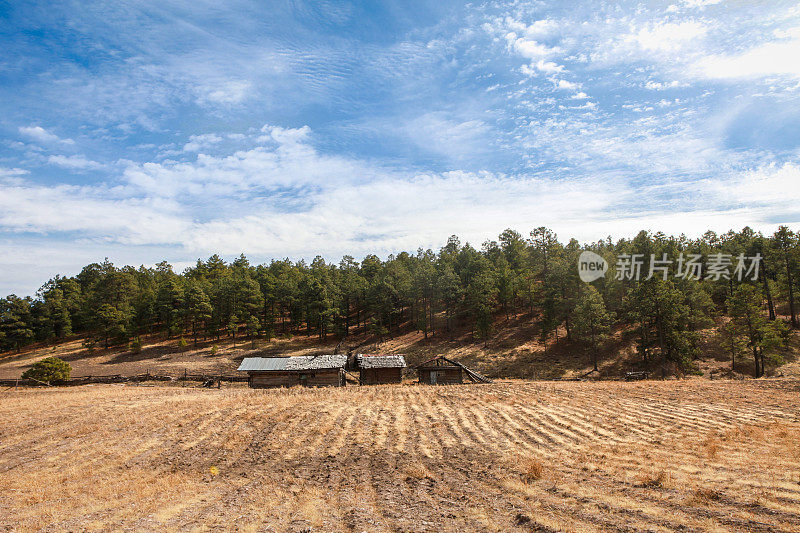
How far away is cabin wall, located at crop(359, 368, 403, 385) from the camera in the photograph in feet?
155

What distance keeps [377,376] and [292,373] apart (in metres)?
9.96

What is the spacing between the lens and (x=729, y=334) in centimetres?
4738

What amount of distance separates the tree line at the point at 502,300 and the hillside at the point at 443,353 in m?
1.74

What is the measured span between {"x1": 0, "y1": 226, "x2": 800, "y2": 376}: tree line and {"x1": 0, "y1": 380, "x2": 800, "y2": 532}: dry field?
2035cm

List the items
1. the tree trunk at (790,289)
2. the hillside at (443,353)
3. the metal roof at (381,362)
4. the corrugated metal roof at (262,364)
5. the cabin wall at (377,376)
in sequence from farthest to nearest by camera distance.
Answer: the tree trunk at (790,289) < the hillside at (443,353) < the cabin wall at (377,376) < the metal roof at (381,362) < the corrugated metal roof at (262,364)

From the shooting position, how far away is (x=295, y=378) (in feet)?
148

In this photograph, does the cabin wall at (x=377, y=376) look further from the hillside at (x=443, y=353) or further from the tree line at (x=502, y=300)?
the tree line at (x=502, y=300)

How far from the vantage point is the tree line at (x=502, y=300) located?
159ft

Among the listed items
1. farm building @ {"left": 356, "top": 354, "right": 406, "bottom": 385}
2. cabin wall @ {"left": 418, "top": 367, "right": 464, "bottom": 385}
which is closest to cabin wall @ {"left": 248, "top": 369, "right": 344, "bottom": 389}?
farm building @ {"left": 356, "top": 354, "right": 406, "bottom": 385}

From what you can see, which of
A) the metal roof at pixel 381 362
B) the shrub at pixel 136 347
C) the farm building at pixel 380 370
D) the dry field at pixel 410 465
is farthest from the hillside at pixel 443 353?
the dry field at pixel 410 465

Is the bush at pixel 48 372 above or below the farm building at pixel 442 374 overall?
above

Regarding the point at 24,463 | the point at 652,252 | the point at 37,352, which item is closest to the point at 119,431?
the point at 24,463

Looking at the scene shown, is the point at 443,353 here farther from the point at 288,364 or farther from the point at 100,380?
the point at 100,380

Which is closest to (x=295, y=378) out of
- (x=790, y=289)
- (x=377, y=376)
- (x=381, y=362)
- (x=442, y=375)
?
(x=377, y=376)
